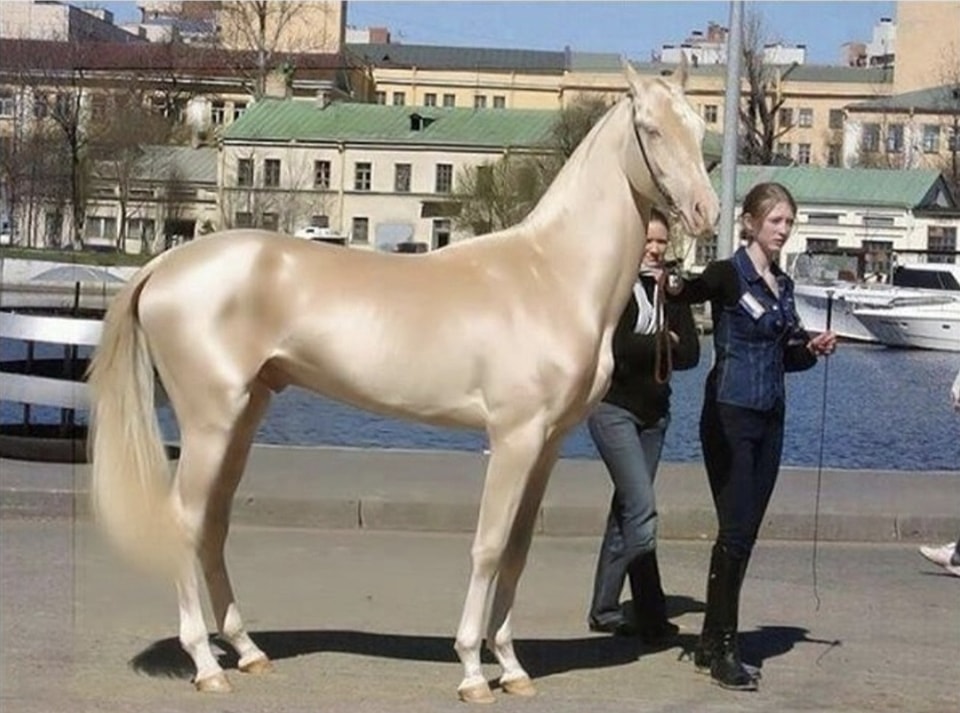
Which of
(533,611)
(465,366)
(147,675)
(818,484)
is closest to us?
(465,366)

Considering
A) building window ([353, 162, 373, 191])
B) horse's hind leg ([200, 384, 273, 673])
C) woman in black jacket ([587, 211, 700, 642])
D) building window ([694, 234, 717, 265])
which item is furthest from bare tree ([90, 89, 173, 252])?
horse's hind leg ([200, 384, 273, 673])

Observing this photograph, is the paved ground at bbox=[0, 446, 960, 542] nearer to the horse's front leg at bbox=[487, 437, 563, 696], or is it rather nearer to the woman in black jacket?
the woman in black jacket

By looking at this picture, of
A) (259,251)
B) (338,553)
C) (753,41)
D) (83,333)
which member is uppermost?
(753,41)

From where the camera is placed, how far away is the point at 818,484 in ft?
46.4

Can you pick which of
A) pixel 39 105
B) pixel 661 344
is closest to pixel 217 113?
pixel 39 105

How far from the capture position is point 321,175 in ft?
206

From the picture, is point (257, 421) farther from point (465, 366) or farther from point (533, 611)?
point (533, 611)

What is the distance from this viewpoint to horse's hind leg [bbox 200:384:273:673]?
7805mm

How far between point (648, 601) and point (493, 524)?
202 centimetres

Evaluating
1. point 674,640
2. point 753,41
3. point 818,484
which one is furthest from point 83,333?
point 753,41

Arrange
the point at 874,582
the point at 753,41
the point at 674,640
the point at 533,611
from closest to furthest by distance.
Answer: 1. the point at 674,640
2. the point at 533,611
3. the point at 874,582
4. the point at 753,41

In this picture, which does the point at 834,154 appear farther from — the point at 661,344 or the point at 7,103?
the point at 661,344

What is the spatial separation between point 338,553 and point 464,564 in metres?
0.83

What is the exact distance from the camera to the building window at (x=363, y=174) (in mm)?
62544
